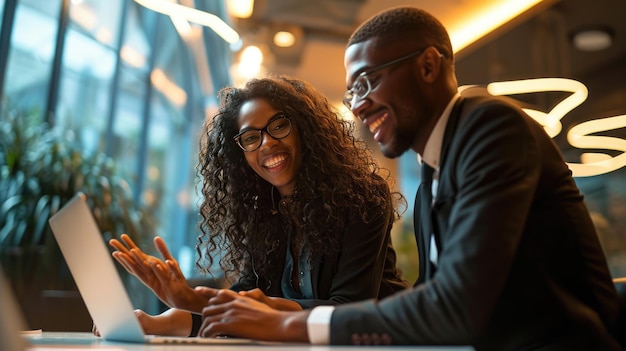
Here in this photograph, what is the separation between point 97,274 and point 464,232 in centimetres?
73

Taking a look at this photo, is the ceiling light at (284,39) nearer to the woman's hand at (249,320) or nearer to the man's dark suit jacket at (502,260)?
the man's dark suit jacket at (502,260)

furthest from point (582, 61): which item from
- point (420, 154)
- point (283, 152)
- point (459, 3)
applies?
point (420, 154)

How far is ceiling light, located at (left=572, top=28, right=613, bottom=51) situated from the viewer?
170 inches

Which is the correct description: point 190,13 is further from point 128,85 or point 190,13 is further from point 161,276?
point 161,276

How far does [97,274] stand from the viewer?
1201 millimetres

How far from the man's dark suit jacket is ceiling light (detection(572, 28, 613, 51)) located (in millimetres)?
3566

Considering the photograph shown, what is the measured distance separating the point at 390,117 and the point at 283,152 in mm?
723

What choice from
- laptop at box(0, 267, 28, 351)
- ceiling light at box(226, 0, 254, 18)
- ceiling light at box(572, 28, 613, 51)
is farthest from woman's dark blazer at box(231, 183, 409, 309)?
ceiling light at box(226, 0, 254, 18)

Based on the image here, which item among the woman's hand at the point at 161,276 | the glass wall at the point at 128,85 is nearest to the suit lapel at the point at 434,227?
the woman's hand at the point at 161,276

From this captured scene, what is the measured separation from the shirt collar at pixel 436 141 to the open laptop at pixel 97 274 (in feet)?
1.80

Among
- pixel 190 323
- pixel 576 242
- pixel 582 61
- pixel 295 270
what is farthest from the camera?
pixel 582 61

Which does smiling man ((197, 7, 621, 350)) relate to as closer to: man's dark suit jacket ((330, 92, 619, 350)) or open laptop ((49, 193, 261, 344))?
man's dark suit jacket ((330, 92, 619, 350))

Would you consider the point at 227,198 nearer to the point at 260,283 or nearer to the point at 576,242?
the point at 260,283

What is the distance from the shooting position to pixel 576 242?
47.5 inches
